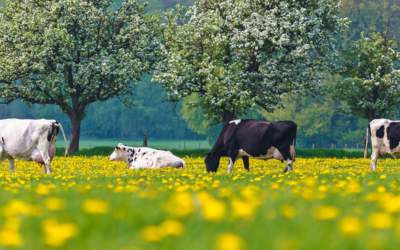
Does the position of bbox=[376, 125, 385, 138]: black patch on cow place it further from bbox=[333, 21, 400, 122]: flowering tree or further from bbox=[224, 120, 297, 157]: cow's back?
bbox=[333, 21, 400, 122]: flowering tree

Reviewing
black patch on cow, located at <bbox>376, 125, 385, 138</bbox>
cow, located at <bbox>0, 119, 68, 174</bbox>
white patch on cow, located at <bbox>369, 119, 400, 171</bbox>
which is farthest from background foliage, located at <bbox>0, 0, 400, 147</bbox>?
cow, located at <bbox>0, 119, 68, 174</bbox>

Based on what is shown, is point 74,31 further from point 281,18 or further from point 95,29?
point 281,18

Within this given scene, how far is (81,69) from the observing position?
30312mm

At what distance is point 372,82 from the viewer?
35.6m

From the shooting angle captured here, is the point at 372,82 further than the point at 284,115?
No

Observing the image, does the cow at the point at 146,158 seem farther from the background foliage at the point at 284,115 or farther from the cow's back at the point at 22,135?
the background foliage at the point at 284,115

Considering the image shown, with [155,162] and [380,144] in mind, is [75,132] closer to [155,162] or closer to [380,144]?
[155,162]

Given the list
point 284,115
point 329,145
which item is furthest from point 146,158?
point 329,145

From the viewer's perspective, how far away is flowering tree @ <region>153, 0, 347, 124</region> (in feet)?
91.3

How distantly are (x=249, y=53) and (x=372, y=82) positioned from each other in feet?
41.8

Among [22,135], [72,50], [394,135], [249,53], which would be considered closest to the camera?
[22,135]

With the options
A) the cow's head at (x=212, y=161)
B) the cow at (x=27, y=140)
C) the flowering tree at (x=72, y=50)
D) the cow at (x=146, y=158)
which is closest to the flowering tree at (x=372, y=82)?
the flowering tree at (x=72, y=50)

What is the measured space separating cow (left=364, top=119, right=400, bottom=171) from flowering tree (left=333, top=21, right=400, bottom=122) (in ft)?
64.7

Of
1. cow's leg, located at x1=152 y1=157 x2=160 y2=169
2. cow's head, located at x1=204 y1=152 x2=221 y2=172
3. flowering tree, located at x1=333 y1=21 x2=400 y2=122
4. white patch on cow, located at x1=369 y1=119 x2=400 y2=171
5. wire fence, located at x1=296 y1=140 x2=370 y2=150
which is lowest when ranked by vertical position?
wire fence, located at x1=296 y1=140 x2=370 y2=150
